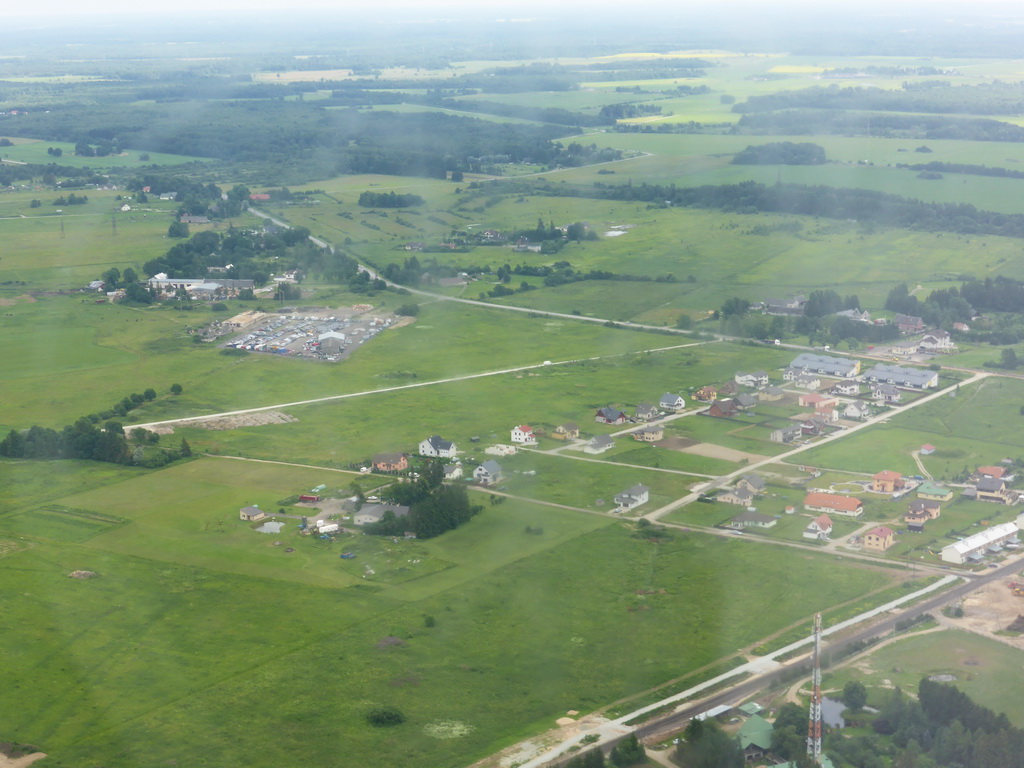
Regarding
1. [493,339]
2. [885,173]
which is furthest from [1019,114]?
[493,339]

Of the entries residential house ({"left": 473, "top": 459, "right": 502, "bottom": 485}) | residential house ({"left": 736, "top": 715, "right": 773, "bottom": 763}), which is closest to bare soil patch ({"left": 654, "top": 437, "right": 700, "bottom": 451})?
residential house ({"left": 473, "top": 459, "right": 502, "bottom": 485})

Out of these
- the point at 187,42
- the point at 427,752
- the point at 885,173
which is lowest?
the point at 427,752

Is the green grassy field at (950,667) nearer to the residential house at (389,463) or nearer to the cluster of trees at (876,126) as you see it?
the residential house at (389,463)

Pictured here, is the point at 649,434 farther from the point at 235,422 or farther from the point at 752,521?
the point at 235,422

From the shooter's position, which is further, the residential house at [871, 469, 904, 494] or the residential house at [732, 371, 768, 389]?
the residential house at [732, 371, 768, 389]

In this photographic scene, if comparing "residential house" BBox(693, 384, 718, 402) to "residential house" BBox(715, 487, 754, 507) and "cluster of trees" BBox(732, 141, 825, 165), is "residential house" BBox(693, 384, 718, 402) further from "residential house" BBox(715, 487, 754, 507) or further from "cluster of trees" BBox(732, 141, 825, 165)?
"cluster of trees" BBox(732, 141, 825, 165)

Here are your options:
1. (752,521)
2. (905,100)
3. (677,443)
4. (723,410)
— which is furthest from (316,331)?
(905,100)

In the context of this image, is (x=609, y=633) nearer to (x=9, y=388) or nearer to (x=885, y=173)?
(x=9, y=388)
